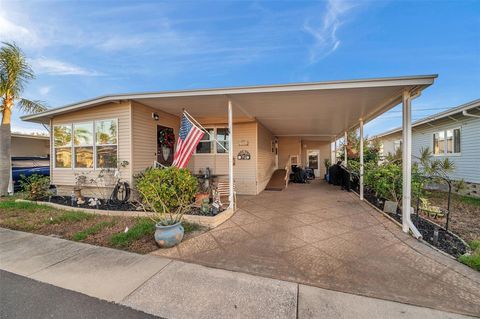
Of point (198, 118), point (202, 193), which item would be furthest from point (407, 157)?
point (198, 118)

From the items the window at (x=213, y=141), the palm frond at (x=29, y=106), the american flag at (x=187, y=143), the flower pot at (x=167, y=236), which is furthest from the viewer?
the palm frond at (x=29, y=106)

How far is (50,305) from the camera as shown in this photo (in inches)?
88.2

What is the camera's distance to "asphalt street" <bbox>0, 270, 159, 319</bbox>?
2.07 meters

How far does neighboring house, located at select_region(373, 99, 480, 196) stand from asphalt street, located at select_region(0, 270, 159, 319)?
9.53m

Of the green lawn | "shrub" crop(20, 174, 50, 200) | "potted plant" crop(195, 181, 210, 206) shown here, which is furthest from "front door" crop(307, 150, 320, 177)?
"shrub" crop(20, 174, 50, 200)

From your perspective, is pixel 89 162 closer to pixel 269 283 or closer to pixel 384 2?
pixel 269 283

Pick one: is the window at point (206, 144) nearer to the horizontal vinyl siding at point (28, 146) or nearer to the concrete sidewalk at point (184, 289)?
the concrete sidewalk at point (184, 289)

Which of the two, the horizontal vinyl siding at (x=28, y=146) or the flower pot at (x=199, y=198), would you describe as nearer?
the flower pot at (x=199, y=198)

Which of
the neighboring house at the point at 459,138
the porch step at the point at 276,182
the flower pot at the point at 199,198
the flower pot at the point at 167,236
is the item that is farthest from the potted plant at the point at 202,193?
the neighboring house at the point at 459,138

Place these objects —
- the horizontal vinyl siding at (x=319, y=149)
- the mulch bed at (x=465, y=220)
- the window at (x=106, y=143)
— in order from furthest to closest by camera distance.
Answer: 1. the horizontal vinyl siding at (x=319, y=149)
2. the window at (x=106, y=143)
3. the mulch bed at (x=465, y=220)

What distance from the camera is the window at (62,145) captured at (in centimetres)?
745

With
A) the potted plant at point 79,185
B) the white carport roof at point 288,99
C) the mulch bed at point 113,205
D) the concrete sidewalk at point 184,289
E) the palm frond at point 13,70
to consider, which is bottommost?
the concrete sidewalk at point 184,289

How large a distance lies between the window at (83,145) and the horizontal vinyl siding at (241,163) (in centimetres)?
352

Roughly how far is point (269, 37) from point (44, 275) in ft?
35.5
